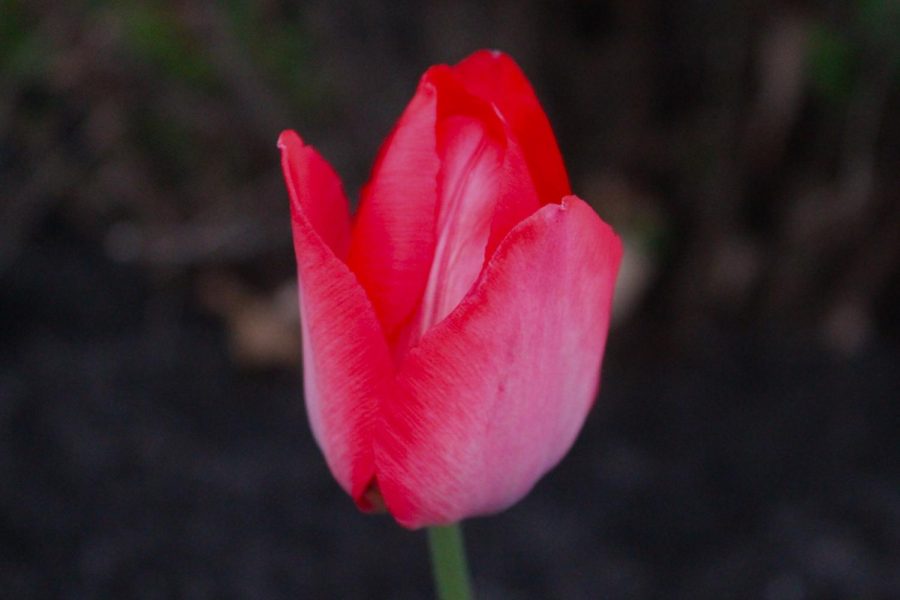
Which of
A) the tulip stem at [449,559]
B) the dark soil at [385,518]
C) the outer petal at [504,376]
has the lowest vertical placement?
the dark soil at [385,518]

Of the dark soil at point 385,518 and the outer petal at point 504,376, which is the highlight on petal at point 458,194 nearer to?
the outer petal at point 504,376

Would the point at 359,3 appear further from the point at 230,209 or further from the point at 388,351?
the point at 388,351

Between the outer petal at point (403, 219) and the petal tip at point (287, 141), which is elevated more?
the petal tip at point (287, 141)

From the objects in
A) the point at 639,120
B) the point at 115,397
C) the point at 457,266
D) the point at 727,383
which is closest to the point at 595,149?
the point at 639,120

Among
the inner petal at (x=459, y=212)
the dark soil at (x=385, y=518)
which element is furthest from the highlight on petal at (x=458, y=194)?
the dark soil at (x=385, y=518)

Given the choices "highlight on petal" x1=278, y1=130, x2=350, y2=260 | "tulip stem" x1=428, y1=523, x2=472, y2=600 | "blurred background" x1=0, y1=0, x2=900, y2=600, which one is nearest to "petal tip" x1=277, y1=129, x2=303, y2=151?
"highlight on petal" x1=278, y1=130, x2=350, y2=260

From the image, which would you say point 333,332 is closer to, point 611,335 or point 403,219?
point 403,219

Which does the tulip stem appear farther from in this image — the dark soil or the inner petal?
the dark soil
